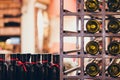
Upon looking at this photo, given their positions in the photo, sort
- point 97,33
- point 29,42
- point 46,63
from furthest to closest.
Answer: point 29,42, point 46,63, point 97,33

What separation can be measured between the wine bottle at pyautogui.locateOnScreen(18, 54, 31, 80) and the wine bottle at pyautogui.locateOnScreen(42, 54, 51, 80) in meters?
0.08

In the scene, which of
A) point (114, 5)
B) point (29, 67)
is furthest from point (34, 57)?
point (114, 5)

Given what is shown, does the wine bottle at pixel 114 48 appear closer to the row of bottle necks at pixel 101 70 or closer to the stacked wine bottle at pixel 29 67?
the row of bottle necks at pixel 101 70

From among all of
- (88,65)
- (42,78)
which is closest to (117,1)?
(88,65)

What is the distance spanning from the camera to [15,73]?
5.16ft

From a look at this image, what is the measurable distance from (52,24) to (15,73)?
1.07 metres

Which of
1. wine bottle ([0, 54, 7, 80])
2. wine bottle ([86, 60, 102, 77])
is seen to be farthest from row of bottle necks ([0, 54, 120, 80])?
wine bottle ([86, 60, 102, 77])

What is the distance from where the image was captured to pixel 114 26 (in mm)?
1076

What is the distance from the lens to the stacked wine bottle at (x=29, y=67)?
58.0 inches

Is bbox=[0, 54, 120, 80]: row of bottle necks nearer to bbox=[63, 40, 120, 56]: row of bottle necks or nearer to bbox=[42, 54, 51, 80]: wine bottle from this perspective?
bbox=[42, 54, 51, 80]: wine bottle

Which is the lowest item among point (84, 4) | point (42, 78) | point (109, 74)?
point (42, 78)

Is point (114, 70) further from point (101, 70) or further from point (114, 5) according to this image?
point (114, 5)

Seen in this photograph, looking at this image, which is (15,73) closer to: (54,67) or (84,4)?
(54,67)

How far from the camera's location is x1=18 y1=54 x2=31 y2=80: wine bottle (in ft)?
4.81
